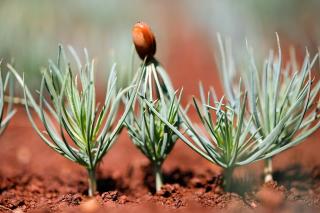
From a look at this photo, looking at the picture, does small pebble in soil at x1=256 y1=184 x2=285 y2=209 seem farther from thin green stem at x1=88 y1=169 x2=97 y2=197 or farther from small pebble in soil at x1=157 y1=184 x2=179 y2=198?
thin green stem at x1=88 y1=169 x2=97 y2=197

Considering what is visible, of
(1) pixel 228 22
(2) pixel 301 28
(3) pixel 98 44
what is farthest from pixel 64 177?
(1) pixel 228 22

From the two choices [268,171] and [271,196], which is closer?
[271,196]

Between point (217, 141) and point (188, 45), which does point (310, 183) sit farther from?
point (188, 45)

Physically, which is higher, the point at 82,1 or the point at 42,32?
the point at 82,1

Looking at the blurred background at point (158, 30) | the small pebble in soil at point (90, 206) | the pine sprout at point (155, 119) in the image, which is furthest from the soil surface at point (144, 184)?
the blurred background at point (158, 30)

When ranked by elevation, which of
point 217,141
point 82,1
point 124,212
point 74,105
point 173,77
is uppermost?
point 82,1

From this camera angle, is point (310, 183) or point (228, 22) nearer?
point (310, 183)

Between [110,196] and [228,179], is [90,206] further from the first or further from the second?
[228,179]

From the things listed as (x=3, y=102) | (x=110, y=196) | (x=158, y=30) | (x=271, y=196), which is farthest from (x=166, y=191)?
(x=158, y=30)
